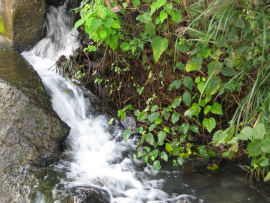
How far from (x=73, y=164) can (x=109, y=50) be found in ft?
5.47

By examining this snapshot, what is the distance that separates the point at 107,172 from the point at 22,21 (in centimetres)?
401

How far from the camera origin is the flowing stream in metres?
2.25

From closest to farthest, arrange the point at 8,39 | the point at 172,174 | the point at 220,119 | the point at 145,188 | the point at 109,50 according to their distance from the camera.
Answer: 1. the point at 145,188
2. the point at 172,174
3. the point at 220,119
4. the point at 109,50
5. the point at 8,39

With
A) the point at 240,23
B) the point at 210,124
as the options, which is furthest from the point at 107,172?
the point at 240,23

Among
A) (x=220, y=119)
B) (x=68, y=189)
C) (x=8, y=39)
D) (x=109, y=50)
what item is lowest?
(x=220, y=119)

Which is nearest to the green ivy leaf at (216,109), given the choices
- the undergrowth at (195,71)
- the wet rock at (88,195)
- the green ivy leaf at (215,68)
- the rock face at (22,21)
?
the undergrowth at (195,71)

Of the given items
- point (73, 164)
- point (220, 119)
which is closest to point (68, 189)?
point (73, 164)

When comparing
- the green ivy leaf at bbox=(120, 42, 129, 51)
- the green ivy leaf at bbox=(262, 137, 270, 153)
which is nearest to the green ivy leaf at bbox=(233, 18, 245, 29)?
the green ivy leaf at bbox=(262, 137, 270, 153)

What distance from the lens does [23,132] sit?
262 cm

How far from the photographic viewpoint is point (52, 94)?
356 centimetres

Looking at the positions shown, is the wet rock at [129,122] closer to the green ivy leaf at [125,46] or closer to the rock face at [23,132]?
the rock face at [23,132]

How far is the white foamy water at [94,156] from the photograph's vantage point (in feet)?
7.68

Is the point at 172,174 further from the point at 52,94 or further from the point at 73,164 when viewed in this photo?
the point at 52,94

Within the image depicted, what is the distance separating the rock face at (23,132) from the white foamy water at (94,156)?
0.82 feet
